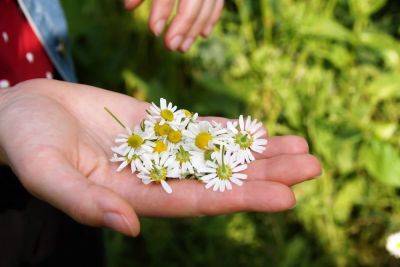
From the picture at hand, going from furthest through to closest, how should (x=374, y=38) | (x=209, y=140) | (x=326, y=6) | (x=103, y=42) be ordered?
(x=103, y=42) → (x=326, y=6) → (x=374, y=38) → (x=209, y=140)

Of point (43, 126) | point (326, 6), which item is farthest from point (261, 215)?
point (43, 126)

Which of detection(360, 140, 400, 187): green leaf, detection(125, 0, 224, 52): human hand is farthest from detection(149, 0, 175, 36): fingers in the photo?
detection(360, 140, 400, 187): green leaf

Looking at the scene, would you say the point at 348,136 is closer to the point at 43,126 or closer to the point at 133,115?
the point at 133,115

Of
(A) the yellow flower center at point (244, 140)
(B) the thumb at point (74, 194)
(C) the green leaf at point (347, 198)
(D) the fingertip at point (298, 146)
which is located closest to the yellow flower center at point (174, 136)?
(A) the yellow flower center at point (244, 140)

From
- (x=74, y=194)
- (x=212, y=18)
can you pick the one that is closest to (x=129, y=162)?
(x=74, y=194)

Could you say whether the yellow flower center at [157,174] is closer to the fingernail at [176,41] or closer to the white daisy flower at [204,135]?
the white daisy flower at [204,135]

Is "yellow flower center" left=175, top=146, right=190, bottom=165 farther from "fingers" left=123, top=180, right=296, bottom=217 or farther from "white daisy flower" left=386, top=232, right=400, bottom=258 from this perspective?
"white daisy flower" left=386, top=232, right=400, bottom=258

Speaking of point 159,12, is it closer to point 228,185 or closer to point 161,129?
point 161,129
